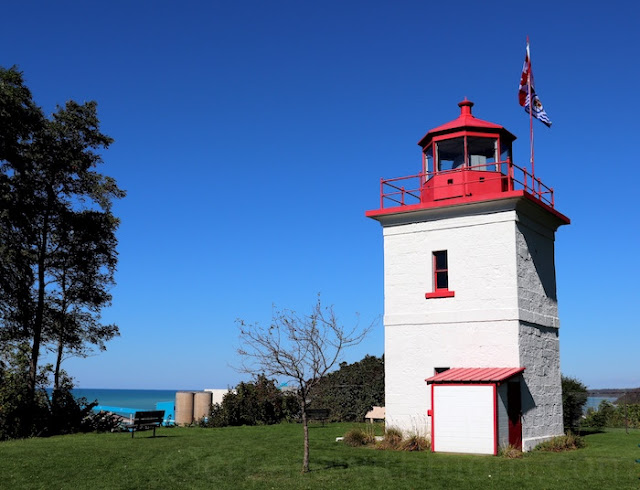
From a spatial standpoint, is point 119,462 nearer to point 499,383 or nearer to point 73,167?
point 499,383

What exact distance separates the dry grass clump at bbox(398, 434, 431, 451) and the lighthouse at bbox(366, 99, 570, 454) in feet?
2.15

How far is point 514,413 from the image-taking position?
19031 mm

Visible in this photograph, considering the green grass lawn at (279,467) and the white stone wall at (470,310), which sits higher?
the white stone wall at (470,310)

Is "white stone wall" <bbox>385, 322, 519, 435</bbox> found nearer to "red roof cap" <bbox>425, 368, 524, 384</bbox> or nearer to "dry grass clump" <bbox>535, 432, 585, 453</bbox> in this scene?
"red roof cap" <bbox>425, 368, 524, 384</bbox>

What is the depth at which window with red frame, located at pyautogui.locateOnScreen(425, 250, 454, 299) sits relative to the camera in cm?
2100

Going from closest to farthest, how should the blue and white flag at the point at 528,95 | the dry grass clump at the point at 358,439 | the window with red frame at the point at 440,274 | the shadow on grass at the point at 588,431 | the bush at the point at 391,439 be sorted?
the bush at the point at 391,439
the dry grass clump at the point at 358,439
the window with red frame at the point at 440,274
the blue and white flag at the point at 528,95
the shadow on grass at the point at 588,431

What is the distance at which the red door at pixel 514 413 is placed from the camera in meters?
18.7

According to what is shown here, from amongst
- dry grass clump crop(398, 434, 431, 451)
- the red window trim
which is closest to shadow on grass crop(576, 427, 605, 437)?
dry grass clump crop(398, 434, 431, 451)

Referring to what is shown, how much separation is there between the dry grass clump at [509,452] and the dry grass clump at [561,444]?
2.06 metres

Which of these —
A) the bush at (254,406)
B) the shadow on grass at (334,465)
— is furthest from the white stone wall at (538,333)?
the bush at (254,406)

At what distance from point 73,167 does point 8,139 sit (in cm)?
274

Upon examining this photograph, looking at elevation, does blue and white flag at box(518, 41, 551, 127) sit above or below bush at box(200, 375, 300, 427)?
above

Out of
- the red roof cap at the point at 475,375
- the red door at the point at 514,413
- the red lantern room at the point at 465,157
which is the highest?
the red lantern room at the point at 465,157

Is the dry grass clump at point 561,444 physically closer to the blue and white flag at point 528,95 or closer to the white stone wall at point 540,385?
the white stone wall at point 540,385
